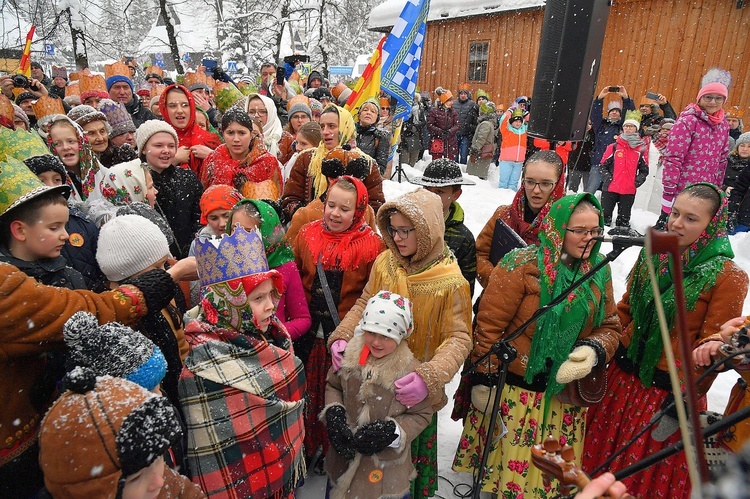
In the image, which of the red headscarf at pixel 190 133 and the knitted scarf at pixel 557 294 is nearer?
the knitted scarf at pixel 557 294

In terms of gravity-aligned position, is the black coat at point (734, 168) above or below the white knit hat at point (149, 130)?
below

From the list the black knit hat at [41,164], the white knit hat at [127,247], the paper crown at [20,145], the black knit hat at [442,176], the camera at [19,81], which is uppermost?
the camera at [19,81]

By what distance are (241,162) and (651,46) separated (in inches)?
564

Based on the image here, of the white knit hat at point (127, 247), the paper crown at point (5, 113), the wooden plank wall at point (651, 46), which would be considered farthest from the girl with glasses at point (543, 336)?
the wooden plank wall at point (651, 46)

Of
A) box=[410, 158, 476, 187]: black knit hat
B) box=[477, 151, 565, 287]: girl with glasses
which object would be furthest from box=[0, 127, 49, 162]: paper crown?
box=[477, 151, 565, 287]: girl with glasses

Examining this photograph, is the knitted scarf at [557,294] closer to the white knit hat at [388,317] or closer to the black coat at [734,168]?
the white knit hat at [388,317]

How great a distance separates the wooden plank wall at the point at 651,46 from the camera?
11953mm

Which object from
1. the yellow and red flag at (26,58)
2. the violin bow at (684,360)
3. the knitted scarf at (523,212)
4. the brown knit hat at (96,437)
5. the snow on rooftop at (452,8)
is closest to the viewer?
the violin bow at (684,360)

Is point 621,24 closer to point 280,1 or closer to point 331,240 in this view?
point 331,240

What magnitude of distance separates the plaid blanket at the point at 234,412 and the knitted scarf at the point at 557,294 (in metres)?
1.46

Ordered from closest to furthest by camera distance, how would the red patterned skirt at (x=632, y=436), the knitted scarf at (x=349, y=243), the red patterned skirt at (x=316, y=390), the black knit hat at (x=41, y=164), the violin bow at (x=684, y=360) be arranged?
the violin bow at (x=684, y=360)
the red patterned skirt at (x=632, y=436)
the black knit hat at (x=41, y=164)
the knitted scarf at (x=349, y=243)
the red patterned skirt at (x=316, y=390)

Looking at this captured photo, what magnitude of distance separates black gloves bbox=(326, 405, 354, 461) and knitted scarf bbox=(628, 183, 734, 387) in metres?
1.79

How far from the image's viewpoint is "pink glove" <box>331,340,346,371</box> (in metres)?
2.41

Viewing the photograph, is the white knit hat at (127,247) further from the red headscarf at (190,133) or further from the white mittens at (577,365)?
the red headscarf at (190,133)
